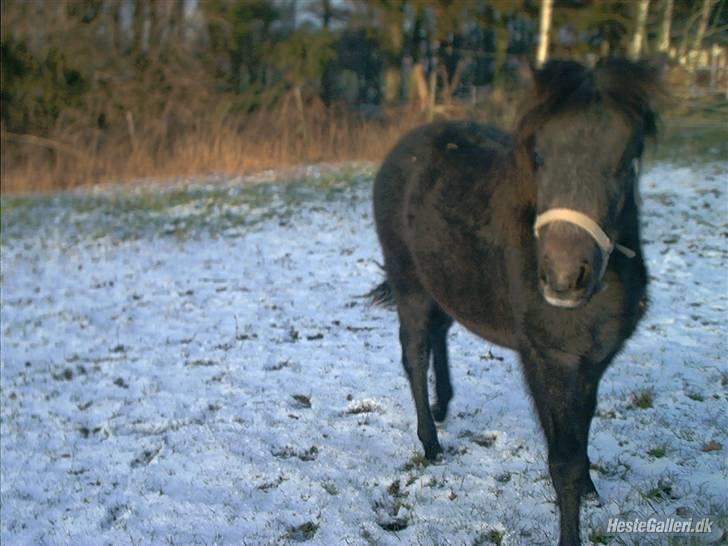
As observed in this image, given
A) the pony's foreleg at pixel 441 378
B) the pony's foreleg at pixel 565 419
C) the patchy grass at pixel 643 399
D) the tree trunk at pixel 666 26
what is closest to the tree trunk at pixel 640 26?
the tree trunk at pixel 666 26

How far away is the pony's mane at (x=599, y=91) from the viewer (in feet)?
7.20

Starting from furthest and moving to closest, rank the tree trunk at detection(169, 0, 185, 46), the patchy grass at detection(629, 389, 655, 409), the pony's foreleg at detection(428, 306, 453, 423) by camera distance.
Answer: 1. the tree trunk at detection(169, 0, 185, 46)
2. the pony's foreleg at detection(428, 306, 453, 423)
3. the patchy grass at detection(629, 389, 655, 409)

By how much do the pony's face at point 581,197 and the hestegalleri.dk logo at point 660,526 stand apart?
121cm

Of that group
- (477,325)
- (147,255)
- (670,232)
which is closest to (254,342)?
(477,325)

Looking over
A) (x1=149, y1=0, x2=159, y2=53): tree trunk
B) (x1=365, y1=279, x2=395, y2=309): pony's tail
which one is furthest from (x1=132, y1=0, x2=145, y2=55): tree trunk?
(x1=365, y1=279, x2=395, y2=309): pony's tail

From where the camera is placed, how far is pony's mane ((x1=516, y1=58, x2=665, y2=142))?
2193mm

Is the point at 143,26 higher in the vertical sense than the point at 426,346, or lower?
higher

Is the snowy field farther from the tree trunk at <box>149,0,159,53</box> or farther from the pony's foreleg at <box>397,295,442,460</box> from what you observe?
the tree trunk at <box>149,0,159,53</box>

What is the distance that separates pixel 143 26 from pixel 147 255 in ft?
41.2

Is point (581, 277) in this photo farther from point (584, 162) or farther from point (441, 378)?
point (441, 378)

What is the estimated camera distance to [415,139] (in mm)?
3836

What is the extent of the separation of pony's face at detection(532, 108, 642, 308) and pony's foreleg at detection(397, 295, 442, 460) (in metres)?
1.63

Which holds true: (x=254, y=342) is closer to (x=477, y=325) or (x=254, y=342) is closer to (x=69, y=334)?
(x=69, y=334)

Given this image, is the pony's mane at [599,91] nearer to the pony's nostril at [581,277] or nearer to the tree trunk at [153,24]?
the pony's nostril at [581,277]
